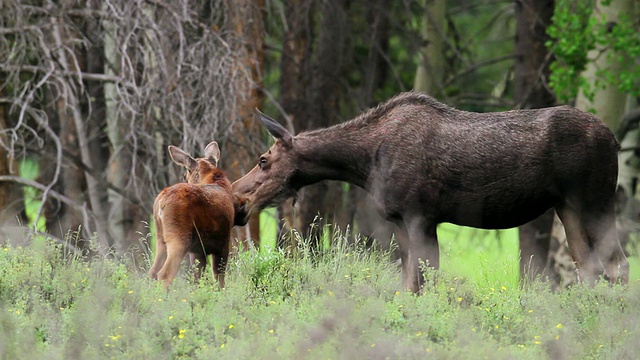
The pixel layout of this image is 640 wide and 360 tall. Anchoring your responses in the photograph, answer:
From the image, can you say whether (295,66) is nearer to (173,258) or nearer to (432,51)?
(432,51)

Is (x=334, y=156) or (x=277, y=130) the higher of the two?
(x=277, y=130)

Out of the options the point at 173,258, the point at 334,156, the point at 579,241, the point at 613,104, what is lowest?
the point at 613,104

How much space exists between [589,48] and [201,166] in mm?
7628

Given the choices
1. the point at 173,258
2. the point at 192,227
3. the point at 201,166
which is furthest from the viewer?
the point at 201,166

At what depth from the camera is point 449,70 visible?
22.3 metres

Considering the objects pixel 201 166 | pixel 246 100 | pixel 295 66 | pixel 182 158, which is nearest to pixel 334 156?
pixel 201 166

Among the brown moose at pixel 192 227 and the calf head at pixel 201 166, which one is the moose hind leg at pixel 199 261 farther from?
the calf head at pixel 201 166

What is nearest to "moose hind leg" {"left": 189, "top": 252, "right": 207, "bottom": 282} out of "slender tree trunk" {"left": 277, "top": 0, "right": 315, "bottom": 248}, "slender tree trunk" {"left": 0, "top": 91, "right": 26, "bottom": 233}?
"slender tree trunk" {"left": 0, "top": 91, "right": 26, "bottom": 233}

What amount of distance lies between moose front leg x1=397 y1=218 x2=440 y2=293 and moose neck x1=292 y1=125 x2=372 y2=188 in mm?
778

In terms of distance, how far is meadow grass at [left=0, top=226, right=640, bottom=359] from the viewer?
7043mm

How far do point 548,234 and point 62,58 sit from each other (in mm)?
9592

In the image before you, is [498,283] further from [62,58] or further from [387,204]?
[62,58]

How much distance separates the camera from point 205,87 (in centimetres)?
1372

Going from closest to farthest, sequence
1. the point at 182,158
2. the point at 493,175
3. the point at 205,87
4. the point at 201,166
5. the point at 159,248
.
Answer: the point at 159,248
the point at 493,175
the point at 201,166
the point at 182,158
the point at 205,87
